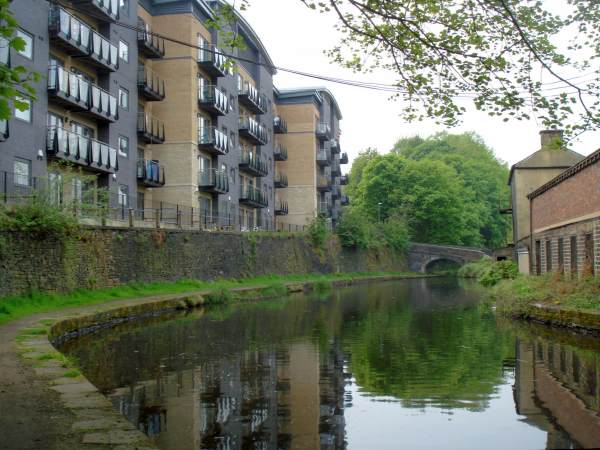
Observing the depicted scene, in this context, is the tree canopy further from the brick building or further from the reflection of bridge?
the brick building

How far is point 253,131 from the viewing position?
50.1 metres

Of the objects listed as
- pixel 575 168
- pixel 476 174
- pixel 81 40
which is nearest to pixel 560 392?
pixel 575 168

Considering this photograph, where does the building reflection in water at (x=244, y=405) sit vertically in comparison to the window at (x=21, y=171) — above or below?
below

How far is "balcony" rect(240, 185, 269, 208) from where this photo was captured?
48.2 metres

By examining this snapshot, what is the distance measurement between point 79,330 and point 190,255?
15.7m

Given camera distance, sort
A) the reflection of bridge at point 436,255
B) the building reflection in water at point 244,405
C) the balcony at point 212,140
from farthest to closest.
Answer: the reflection of bridge at point 436,255, the balcony at point 212,140, the building reflection in water at point 244,405

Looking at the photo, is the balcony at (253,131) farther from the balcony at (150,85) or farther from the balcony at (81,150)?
the balcony at (81,150)

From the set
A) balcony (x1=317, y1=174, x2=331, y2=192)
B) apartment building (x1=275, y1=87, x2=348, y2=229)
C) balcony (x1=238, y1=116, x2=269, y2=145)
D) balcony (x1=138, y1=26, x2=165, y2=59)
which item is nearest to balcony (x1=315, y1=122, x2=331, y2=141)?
apartment building (x1=275, y1=87, x2=348, y2=229)

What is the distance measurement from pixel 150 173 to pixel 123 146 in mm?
2869

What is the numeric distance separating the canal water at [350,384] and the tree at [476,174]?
190ft

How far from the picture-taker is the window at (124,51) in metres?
33.4

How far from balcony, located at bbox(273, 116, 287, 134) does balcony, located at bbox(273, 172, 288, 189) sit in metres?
3.81

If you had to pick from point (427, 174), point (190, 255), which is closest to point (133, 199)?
point (190, 255)

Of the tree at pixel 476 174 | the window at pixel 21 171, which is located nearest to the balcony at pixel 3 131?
the window at pixel 21 171
